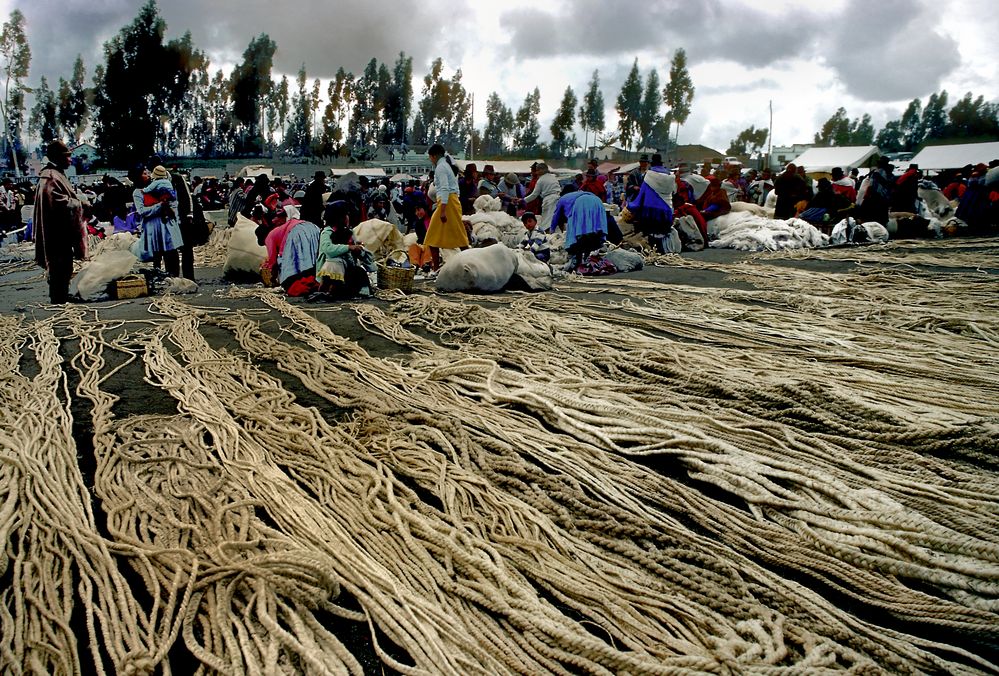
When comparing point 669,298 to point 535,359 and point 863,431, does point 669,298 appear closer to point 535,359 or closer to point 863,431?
point 535,359

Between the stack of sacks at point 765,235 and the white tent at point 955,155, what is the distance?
1066 inches

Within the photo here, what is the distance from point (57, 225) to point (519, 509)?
605 cm

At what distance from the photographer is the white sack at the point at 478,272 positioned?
6.34 metres

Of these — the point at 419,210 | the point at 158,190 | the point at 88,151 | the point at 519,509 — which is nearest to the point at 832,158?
the point at 419,210

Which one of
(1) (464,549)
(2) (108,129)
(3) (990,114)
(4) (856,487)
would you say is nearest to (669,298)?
(4) (856,487)

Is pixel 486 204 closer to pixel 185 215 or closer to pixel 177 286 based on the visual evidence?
pixel 185 215

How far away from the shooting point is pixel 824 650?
1509 mm

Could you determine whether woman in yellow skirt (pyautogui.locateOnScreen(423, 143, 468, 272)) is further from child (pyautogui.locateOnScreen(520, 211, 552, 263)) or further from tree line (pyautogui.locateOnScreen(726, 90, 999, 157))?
tree line (pyautogui.locateOnScreen(726, 90, 999, 157))

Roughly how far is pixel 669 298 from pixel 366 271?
3.01 meters

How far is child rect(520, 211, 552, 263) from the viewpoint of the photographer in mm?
8992

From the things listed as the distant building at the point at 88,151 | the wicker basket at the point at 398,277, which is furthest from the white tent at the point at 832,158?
the distant building at the point at 88,151

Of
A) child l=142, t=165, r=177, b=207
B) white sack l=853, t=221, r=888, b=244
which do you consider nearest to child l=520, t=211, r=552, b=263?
child l=142, t=165, r=177, b=207

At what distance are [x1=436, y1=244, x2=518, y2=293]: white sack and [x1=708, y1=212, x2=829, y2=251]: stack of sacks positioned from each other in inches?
219

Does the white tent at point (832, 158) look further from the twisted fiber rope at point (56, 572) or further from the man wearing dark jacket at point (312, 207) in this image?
the twisted fiber rope at point (56, 572)
